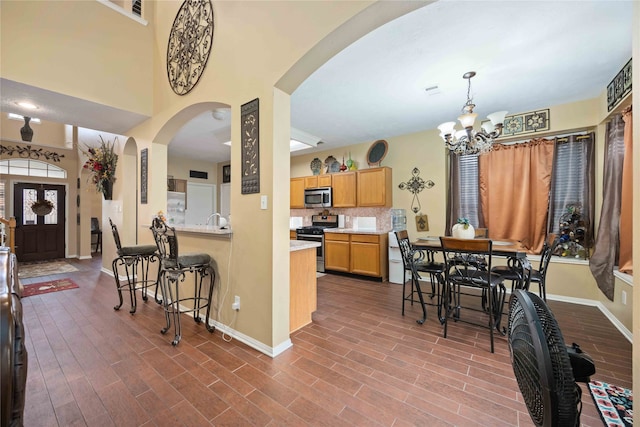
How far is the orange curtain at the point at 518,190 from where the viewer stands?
366 centimetres

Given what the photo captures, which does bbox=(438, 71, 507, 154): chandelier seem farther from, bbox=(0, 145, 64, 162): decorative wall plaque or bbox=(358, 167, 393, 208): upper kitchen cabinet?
bbox=(0, 145, 64, 162): decorative wall plaque

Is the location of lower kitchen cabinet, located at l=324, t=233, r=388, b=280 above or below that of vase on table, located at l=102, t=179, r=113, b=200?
below

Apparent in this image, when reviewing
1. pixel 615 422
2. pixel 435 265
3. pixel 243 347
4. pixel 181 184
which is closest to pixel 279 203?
pixel 243 347

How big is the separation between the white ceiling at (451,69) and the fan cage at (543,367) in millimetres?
2160

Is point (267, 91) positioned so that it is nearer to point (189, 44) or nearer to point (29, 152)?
point (189, 44)

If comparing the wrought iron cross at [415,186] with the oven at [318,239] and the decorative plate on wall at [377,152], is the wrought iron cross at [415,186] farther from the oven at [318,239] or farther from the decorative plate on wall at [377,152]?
the oven at [318,239]

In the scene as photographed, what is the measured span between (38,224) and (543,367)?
924 centimetres

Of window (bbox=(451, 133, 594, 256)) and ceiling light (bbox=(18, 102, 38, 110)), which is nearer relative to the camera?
ceiling light (bbox=(18, 102, 38, 110))

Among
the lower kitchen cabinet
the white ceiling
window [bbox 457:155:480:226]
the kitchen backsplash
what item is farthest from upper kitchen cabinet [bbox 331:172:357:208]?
window [bbox 457:155:480:226]

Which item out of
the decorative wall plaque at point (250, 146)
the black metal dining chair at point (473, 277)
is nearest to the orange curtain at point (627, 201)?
the black metal dining chair at point (473, 277)

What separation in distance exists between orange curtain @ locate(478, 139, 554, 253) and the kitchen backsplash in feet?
5.28

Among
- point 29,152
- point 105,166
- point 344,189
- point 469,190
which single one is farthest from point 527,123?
point 29,152

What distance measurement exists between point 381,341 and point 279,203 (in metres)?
1.56

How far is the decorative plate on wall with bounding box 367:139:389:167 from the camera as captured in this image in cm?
493
